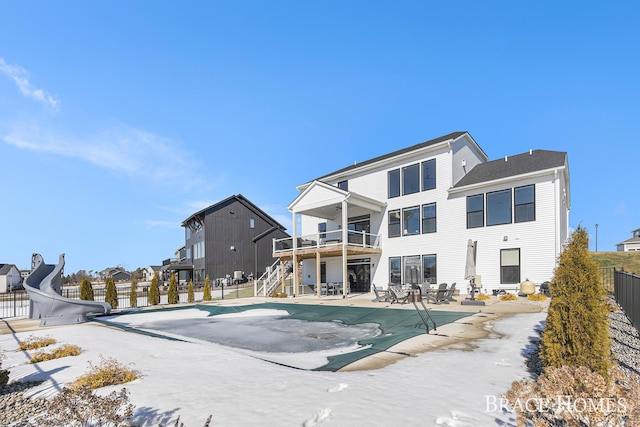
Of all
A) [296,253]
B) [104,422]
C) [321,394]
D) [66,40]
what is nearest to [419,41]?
[296,253]

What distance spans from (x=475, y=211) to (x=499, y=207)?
1.15 meters

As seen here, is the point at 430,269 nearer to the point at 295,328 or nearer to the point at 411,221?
the point at 411,221

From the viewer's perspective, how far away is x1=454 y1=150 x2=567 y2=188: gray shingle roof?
16.2 meters

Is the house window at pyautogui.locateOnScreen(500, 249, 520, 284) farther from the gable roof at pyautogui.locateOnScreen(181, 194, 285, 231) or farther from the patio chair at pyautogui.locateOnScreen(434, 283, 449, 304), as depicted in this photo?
the gable roof at pyautogui.locateOnScreen(181, 194, 285, 231)

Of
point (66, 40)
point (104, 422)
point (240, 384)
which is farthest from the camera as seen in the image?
point (66, 40)

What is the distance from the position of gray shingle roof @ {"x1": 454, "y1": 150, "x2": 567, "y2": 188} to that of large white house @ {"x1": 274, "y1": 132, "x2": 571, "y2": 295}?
2.2 inches

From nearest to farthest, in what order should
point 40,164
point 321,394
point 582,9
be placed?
point 321,394, point 582,9, point 40,164

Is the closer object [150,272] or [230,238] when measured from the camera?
[230,238]

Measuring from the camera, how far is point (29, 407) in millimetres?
4312

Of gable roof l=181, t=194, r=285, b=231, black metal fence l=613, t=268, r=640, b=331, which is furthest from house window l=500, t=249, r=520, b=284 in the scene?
gable roof l=181, t=194, r=285, b=231

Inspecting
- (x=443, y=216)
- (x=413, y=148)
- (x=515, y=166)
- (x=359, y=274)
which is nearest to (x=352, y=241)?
(x=359, y=274)

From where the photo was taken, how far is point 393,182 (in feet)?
70.1

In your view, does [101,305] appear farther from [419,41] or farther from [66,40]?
[419,41]

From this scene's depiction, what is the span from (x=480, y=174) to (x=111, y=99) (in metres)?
18.2
